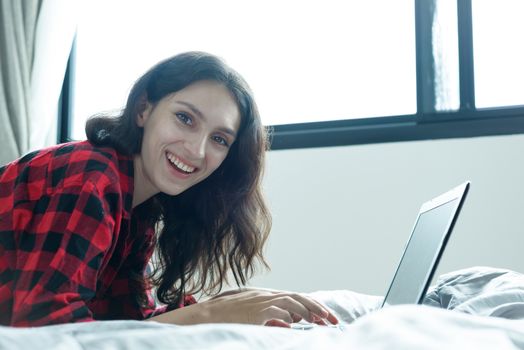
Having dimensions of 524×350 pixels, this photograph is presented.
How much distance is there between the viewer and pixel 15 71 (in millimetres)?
2693

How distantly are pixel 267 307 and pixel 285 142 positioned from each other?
1453 mm

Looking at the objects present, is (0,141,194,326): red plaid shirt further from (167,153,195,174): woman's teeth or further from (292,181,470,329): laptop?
(292,181,470,329): laptop

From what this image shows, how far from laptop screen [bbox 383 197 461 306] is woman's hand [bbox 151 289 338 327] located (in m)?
0.15

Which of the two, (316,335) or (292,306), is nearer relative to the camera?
(316,335)

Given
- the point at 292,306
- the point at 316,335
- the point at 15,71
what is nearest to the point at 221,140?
the point at 292,306

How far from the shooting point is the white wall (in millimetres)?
2246

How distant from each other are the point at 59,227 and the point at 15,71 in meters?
1.74

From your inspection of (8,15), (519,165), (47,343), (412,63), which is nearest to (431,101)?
(412,63)

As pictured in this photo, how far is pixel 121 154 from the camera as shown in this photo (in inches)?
54.3

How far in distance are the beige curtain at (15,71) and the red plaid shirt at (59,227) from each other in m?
1.28

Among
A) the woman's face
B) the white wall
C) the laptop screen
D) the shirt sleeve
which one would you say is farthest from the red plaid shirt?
the white wall

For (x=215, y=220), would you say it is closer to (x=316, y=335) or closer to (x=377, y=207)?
(x=377, y=207)

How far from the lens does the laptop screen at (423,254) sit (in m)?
0.96

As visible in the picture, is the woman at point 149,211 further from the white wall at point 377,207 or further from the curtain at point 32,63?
the curtain at point 32,63
